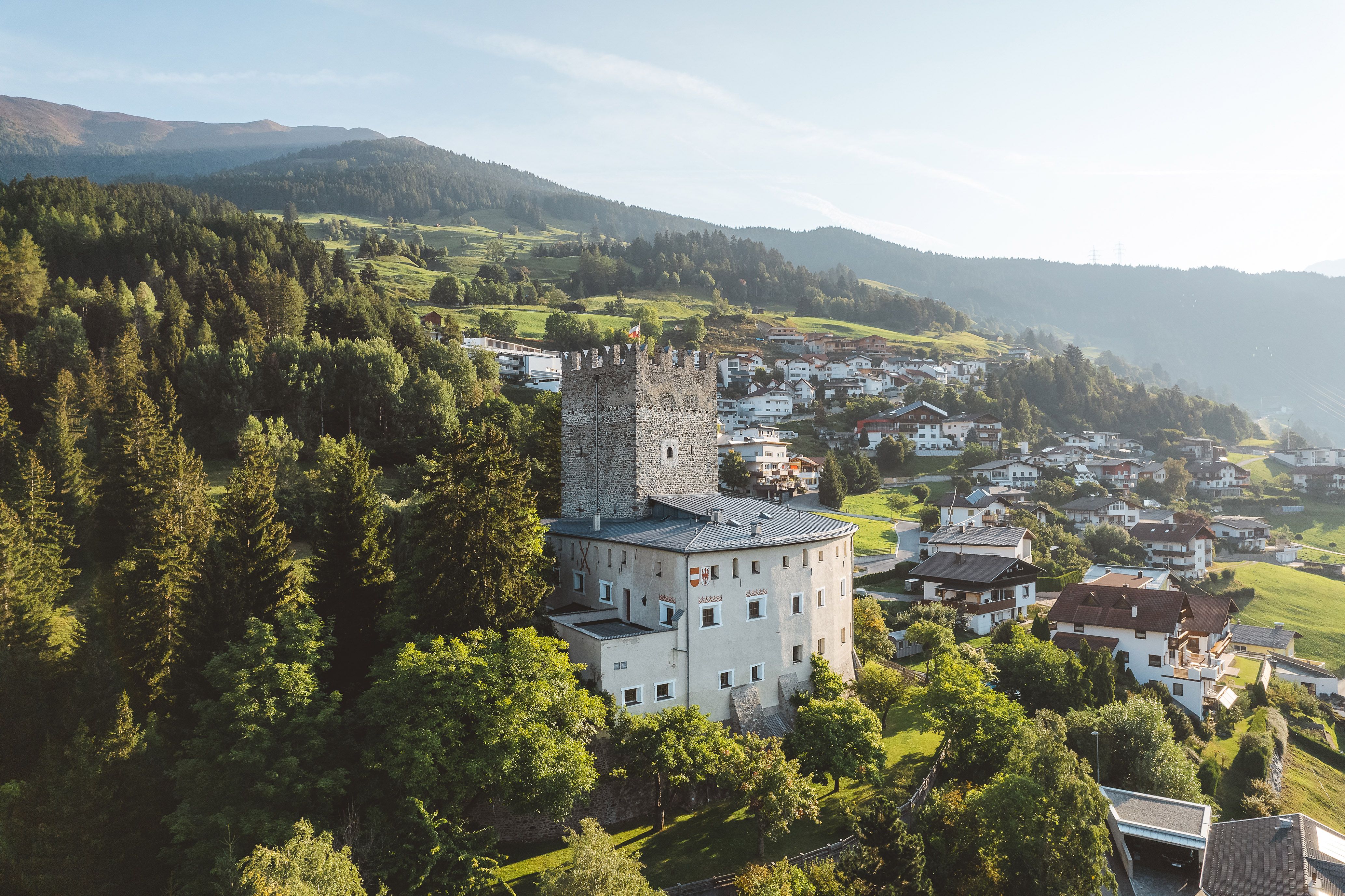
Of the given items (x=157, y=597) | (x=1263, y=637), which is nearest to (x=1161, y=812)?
(x=157, y=597)

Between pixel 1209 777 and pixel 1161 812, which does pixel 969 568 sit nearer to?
pixel 1209 777

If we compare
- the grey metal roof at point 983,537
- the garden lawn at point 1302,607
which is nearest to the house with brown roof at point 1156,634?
the grey metal roof at point 983,537

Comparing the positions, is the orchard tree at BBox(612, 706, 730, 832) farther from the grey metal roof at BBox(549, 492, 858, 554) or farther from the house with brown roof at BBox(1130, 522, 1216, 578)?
the house with brown roof at BBox(1130, 522, 1216, 578)

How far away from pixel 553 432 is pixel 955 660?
35207 mm

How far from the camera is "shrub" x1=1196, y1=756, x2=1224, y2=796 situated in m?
46.3

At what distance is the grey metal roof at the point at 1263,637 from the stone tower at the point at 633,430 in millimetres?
64559

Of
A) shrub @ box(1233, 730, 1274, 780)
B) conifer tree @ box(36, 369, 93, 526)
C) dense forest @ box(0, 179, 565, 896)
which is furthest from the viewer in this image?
conifer tree @ box(36, 369, 93, 526)

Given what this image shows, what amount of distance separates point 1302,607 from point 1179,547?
51.0ft

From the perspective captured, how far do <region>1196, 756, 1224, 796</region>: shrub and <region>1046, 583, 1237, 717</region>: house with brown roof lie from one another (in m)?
9.74

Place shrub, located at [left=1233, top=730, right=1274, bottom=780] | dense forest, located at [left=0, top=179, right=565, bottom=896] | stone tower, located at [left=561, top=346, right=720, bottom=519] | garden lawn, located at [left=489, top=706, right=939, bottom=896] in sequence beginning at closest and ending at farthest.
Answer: dense forest, located at [left=0, top=179, right=565, bottom=896] → garden lawn, located at [left=489, top=706, right=939, bottom=896] → stone tower, located at [left=561, top=346, right=720, bottom=519] → shrub, located at [left=1233, top=730, right=1274, bottom=780]

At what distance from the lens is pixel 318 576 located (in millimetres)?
40906

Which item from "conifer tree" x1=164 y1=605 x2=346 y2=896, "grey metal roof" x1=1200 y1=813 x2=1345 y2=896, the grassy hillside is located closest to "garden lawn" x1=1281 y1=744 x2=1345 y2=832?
"grey metal roof" x1=1200 y1=813 x2=1345 y2=896

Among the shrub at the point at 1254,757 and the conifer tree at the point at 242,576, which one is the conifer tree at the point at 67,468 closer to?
the conifer tree at the point at 242,576

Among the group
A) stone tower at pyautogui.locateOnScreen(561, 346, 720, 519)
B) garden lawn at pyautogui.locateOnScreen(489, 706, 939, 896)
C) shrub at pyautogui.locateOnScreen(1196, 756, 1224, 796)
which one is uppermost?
stone tower at pyautogui.locateOnScreen(561, 346, 720, 519)
